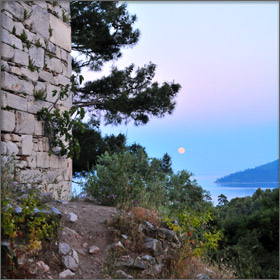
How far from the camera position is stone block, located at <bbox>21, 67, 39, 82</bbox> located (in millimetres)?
5416

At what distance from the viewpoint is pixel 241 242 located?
5.82 meters

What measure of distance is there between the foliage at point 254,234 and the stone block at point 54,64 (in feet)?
12.5

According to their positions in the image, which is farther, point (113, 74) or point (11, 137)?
point (113, 74)

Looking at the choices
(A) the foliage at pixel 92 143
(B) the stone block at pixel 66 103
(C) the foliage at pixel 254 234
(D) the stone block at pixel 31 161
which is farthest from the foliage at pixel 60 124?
(A) the foliage at pixel 92 143

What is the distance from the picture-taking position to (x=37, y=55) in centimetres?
575

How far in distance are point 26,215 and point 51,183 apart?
2.17 meters

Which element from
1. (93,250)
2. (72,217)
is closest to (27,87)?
(72,217)

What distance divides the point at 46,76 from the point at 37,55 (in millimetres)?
369

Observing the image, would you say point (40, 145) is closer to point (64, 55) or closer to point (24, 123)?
point (24, 123)

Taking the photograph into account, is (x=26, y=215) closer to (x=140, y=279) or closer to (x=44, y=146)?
(x=140, y=279)

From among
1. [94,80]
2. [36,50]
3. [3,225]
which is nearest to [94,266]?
[3,225]

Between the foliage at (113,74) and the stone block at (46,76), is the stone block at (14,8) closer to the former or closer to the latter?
the stone block at (46,76)

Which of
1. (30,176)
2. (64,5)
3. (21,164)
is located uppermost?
(64,5)

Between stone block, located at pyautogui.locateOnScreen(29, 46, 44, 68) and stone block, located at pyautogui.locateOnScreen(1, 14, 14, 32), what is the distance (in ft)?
1.55
